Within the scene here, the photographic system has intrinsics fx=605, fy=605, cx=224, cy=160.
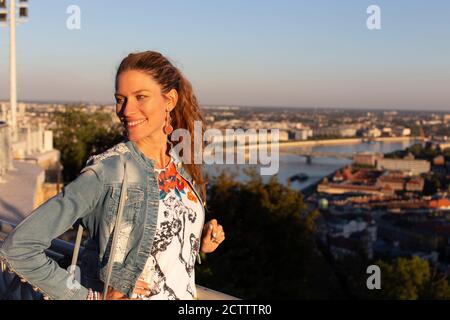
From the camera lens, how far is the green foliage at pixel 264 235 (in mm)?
7863

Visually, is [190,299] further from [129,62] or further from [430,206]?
[430,206]

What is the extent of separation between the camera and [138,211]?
102 centimetres

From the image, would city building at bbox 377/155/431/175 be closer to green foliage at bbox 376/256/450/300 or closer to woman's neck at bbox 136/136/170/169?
green foliage at bbox 376/256/450/300

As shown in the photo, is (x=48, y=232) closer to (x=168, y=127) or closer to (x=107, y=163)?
(x=107, y=163)

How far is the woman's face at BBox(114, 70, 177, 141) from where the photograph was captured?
111 centimetres

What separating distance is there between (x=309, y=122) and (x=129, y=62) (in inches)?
2942

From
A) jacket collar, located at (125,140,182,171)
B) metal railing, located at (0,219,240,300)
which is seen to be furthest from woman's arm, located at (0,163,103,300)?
metal railing, located at (0,219,240,300)

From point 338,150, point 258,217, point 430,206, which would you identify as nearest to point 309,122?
point 338,150

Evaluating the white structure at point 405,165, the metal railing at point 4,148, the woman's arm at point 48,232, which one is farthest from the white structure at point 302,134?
the woman's arm at point 48,232

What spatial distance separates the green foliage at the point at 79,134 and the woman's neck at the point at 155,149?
343 inches

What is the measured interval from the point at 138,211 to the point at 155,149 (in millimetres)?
176

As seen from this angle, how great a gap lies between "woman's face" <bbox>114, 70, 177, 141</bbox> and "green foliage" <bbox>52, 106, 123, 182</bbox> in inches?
344

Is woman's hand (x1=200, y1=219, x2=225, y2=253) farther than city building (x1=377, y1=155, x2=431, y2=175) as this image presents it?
No

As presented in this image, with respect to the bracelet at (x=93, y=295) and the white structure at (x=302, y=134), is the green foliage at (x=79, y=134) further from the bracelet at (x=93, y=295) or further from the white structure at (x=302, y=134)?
the white structure at (x=302, y=134)
